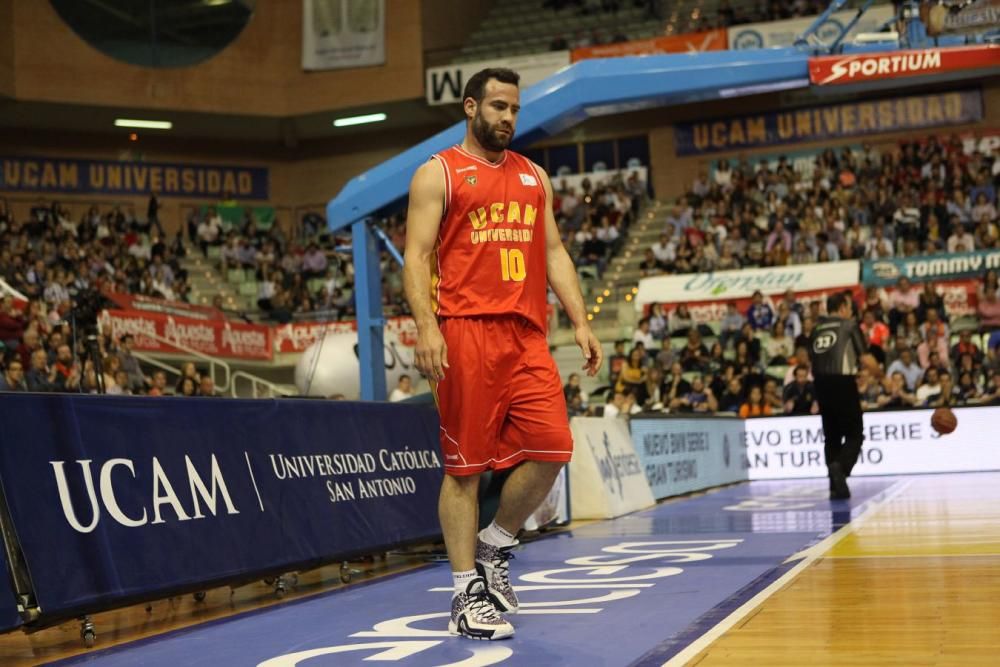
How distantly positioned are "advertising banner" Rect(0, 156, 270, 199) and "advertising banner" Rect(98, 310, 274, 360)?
1055 centimetres

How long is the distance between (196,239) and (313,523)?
24.6m

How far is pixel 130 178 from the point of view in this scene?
3216 centimetres

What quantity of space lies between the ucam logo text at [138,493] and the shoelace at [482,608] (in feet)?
5.30

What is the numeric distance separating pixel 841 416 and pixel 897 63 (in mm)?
3298

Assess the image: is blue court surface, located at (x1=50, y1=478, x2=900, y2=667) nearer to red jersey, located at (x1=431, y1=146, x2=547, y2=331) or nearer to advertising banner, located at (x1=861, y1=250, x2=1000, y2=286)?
red jersey, located at (x1=431, y1=146, x2=547, y2=331)

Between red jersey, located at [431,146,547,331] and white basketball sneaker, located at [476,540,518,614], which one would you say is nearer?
→ red jersey, located at [431,146,547,331]

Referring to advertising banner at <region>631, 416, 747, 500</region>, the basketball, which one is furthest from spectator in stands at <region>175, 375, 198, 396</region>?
the basketball

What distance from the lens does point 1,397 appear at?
489cm

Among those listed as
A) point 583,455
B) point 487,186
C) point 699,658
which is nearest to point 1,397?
point 487,186

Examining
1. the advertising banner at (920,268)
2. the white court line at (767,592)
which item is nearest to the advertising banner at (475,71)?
the advertising banner at (920,268)

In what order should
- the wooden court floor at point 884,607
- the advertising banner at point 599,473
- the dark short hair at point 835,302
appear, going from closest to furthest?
the wooden court floor at point 884,607, the advertising banner at point 599,473, the dark short hair at point 835,302

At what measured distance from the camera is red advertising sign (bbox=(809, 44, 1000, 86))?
9.66 m

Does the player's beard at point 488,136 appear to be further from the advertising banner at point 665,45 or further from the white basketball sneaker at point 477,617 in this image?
the advertising banner at point 665,45

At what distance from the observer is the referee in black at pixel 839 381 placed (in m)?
11.3
